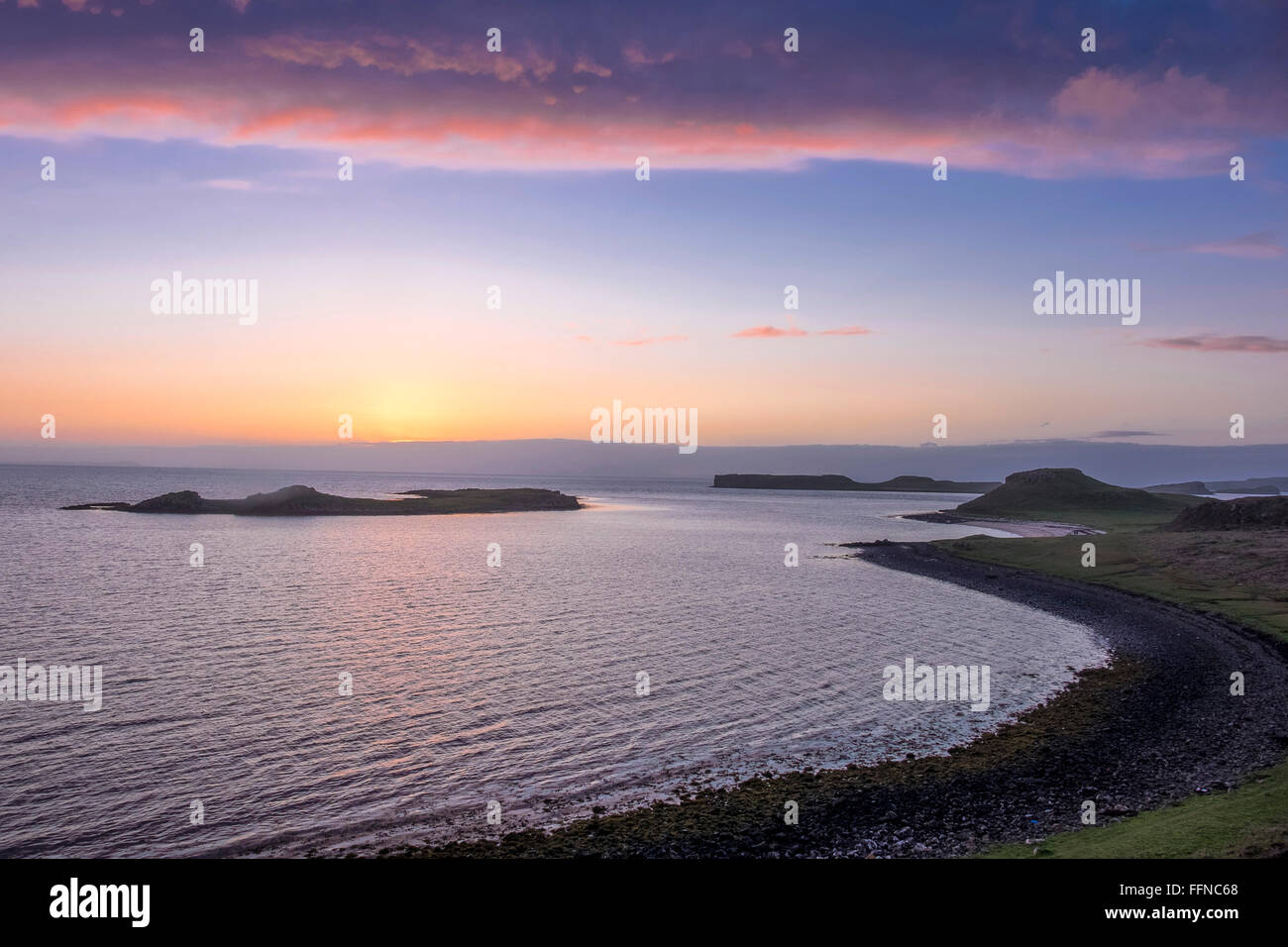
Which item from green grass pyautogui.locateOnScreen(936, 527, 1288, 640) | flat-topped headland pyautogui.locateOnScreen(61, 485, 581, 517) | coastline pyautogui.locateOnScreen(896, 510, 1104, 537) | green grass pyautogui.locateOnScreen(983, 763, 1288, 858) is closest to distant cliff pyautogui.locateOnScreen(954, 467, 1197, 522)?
coastline pyautogui.locateOnScreen(896, 510, 1104, 537)

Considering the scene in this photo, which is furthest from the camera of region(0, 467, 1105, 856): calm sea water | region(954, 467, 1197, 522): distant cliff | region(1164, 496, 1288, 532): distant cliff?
region(954, 467, 1197, 522): distant cliff

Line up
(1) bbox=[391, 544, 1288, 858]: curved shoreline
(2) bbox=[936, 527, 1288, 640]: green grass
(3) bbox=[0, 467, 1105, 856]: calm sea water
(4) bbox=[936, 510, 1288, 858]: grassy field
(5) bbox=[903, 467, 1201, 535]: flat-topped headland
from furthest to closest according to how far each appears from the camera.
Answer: (5) bbox=[903, 467, 1201, 535]: flat-topped headland → (2) bbox=[936, 527, 1288, 640]: green grass → (3) bbox=[0, 467, 1105, 856]: calm sea water → (1) bbox=[391, 544, 1288, 858]: curved shoreline → (4) bbox=[936, 510, 1288, 858]: grassy field

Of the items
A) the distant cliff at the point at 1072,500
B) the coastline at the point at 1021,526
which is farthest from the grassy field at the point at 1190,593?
the distant cliff at the point at 1072,500

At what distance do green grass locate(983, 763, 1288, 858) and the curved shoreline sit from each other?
79cm

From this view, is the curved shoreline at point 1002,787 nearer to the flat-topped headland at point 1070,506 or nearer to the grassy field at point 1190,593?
the grassy field at point 1190,593

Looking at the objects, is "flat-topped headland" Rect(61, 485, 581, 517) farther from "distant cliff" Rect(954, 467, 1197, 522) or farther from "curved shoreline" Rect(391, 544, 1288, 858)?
"curved shoreline" Rect(391, 544, 1288, 858)

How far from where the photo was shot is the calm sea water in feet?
65.7

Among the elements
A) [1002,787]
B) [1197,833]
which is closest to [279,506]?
[1002,787]

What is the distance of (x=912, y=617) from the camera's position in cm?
5200

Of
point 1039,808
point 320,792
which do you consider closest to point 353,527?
point 320,792

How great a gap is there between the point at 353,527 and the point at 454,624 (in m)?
95.3
